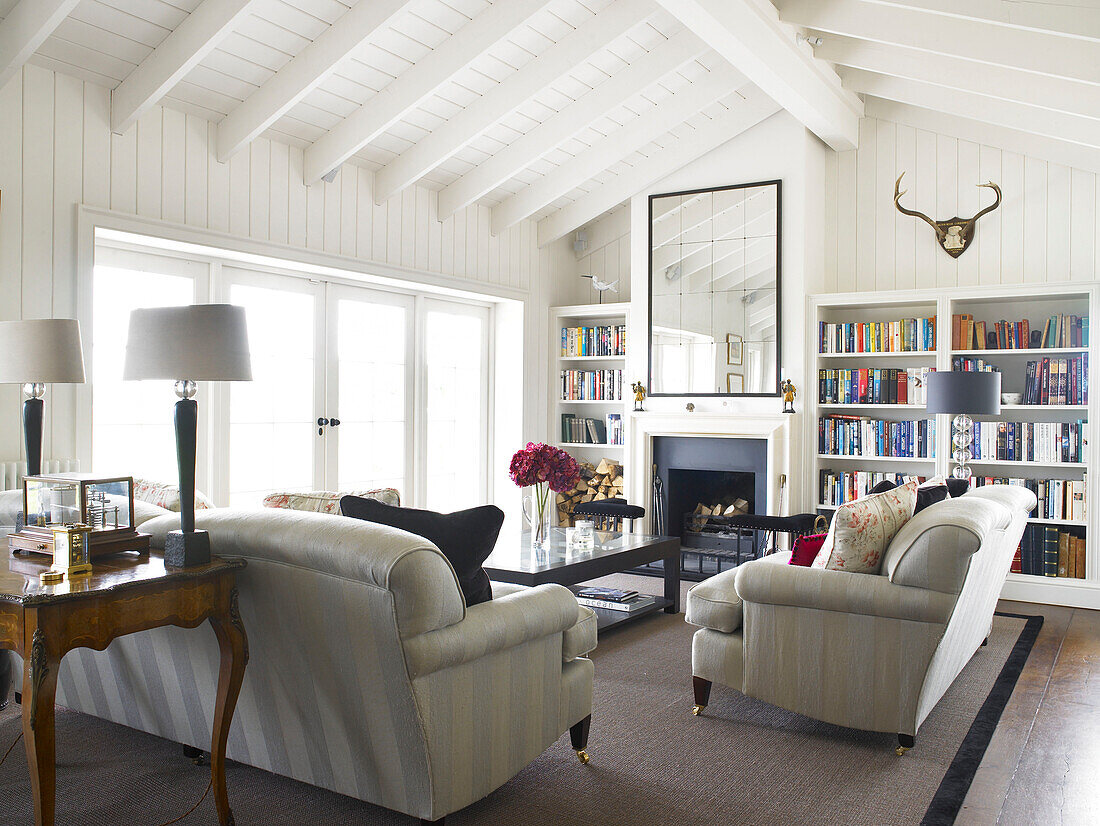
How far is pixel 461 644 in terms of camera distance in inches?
93.0

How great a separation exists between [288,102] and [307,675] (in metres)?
3.07

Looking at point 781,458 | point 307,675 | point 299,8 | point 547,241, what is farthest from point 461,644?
point 547,241

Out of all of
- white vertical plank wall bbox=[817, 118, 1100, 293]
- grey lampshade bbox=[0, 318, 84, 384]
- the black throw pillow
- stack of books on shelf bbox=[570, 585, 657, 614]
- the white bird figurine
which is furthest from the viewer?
the white bird figurine

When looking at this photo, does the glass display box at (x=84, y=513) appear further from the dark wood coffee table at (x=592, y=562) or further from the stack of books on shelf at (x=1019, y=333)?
the stack of books on shelf at (x=1019, y=333)

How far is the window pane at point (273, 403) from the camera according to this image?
207 inches

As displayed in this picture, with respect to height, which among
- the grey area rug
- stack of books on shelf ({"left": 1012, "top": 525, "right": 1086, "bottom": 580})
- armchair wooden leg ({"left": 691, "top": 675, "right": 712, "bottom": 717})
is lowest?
the grey area rug

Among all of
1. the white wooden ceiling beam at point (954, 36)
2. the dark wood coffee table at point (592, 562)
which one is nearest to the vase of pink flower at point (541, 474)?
the dark wood coffee table at point (592, 562)

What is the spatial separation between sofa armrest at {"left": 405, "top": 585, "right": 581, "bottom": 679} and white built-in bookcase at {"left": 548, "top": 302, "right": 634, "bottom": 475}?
4463 millimetres

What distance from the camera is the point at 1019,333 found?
5660 mm

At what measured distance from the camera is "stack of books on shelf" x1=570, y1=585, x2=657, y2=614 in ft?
16.1

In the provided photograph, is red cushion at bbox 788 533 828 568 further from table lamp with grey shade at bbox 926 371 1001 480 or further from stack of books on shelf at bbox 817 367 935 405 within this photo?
stack of books on shelf at bbox 817 367 935 405

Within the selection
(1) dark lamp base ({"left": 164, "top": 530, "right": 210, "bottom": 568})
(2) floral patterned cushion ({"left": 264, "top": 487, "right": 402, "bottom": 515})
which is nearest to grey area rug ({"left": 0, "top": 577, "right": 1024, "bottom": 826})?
(1) dark lamp base ({"left": 164, "top": 530, "right": 210, "bottom": 568})

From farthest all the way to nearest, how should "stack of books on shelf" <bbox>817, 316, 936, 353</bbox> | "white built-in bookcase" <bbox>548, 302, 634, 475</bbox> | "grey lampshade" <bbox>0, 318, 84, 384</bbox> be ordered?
"white built-in bookcase" <bbox>548, 302, 634, 475</bbox> → "stack of books on shelf" <bbox>817, 316, 936, 353</bbox> → "grey lampshade" <bbox>0, 318, 84, 384</bbox>

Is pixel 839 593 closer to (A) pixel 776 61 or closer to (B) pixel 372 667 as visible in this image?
(B) pixel 372 667
